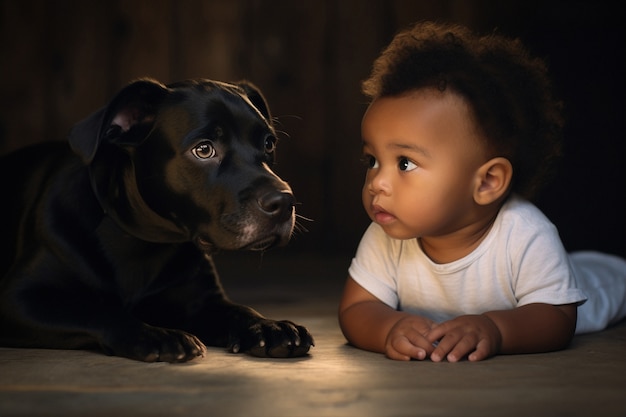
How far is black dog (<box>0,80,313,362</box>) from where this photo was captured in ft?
6.50

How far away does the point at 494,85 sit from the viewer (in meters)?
2.10

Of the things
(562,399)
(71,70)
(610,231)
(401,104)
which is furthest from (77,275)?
(610,231)

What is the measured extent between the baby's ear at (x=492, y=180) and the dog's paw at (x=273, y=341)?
0.49 m

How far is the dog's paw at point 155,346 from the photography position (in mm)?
1842

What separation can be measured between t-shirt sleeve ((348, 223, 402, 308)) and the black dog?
29 cm

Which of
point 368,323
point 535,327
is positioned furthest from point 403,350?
point 535,327

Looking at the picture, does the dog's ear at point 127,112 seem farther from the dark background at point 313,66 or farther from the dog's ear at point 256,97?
the dark background at point 313,66

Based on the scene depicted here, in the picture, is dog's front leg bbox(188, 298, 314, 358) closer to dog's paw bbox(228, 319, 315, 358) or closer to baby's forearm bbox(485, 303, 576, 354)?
dog's paw bbox(228, 319, 315, 358)

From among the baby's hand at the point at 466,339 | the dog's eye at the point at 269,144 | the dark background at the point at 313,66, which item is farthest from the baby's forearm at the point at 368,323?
the dark background at the point at 313,66

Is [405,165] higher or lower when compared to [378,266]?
higher

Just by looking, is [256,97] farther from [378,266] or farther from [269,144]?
[378,266]

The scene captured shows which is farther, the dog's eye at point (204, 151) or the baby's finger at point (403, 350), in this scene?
the dog's eye at point (204, 151)

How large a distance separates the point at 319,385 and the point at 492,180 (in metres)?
0.72

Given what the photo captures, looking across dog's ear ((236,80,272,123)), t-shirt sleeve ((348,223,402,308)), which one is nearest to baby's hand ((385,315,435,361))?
t-shirt sleeve ((348,223,402,308))
